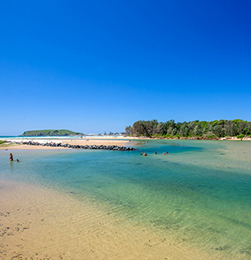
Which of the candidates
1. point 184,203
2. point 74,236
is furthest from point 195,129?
point 74,236

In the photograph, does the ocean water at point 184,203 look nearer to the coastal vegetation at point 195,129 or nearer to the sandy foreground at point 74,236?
the sandy foreground at point 74,236

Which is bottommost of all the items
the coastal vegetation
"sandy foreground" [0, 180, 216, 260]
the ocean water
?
the ocean water

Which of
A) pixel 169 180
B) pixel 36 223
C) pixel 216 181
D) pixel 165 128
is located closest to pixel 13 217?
pixel 36 223

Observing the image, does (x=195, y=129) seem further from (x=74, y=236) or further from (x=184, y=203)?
(x=74, y=236)

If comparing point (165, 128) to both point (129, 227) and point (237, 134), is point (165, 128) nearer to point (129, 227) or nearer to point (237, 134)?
point (237, 134)

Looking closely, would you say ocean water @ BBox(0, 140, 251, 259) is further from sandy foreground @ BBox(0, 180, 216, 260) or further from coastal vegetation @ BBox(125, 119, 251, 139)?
coastal vegetation @ BBox(125, 119, 251, 139)

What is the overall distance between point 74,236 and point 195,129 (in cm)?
12321

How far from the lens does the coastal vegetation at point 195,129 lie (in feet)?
331

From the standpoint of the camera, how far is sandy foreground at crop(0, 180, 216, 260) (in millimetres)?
5297

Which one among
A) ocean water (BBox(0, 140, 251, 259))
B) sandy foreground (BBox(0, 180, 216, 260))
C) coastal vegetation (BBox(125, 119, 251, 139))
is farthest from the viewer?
coastal vegetation (BBox(125, 119, 251, 139))

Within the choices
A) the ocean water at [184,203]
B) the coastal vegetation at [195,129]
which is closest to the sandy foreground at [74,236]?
the ocean water at [184,203]

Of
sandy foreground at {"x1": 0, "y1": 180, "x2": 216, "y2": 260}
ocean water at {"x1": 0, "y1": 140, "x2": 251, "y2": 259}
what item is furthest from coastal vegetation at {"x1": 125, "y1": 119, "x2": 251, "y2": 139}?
sandy foreground at {"x1": 0, "y1": 180, "x2": 216, "y2": 260}

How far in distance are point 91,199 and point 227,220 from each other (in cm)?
713

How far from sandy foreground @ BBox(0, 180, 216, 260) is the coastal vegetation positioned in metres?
107
